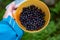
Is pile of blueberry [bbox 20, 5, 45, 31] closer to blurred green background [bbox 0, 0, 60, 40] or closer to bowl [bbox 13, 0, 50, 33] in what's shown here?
bowl [bbox 13, 0, 50, 33]

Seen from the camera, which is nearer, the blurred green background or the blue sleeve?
the blue sleeve

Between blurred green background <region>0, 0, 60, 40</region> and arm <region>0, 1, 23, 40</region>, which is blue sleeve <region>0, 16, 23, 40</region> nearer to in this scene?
arm <region>0, 1, 23, 40</region>

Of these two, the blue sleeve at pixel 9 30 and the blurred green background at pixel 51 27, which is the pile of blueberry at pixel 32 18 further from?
the blurred green background at pixel 51 27

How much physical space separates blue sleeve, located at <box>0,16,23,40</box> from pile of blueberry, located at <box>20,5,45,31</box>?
0.07 m

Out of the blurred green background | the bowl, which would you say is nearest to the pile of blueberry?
the bowl

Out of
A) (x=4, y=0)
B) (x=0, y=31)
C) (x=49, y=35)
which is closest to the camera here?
(x=0, y=31)

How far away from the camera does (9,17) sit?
1495 mm

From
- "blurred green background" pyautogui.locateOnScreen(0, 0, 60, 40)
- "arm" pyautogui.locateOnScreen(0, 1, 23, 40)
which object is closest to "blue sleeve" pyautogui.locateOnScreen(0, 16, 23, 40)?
"arm" pyautogui.locateOnScreen(0, 1, 23, 40)

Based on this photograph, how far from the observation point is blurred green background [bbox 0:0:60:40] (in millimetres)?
2314

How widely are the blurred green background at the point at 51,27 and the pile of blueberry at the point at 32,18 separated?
0.88 m

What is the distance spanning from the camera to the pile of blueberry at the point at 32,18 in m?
1.42

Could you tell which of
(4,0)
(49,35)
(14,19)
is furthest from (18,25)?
(4,0)

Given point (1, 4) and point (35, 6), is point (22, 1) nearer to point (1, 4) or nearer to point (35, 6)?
point (35, 6)

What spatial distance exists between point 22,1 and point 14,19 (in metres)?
0.14
